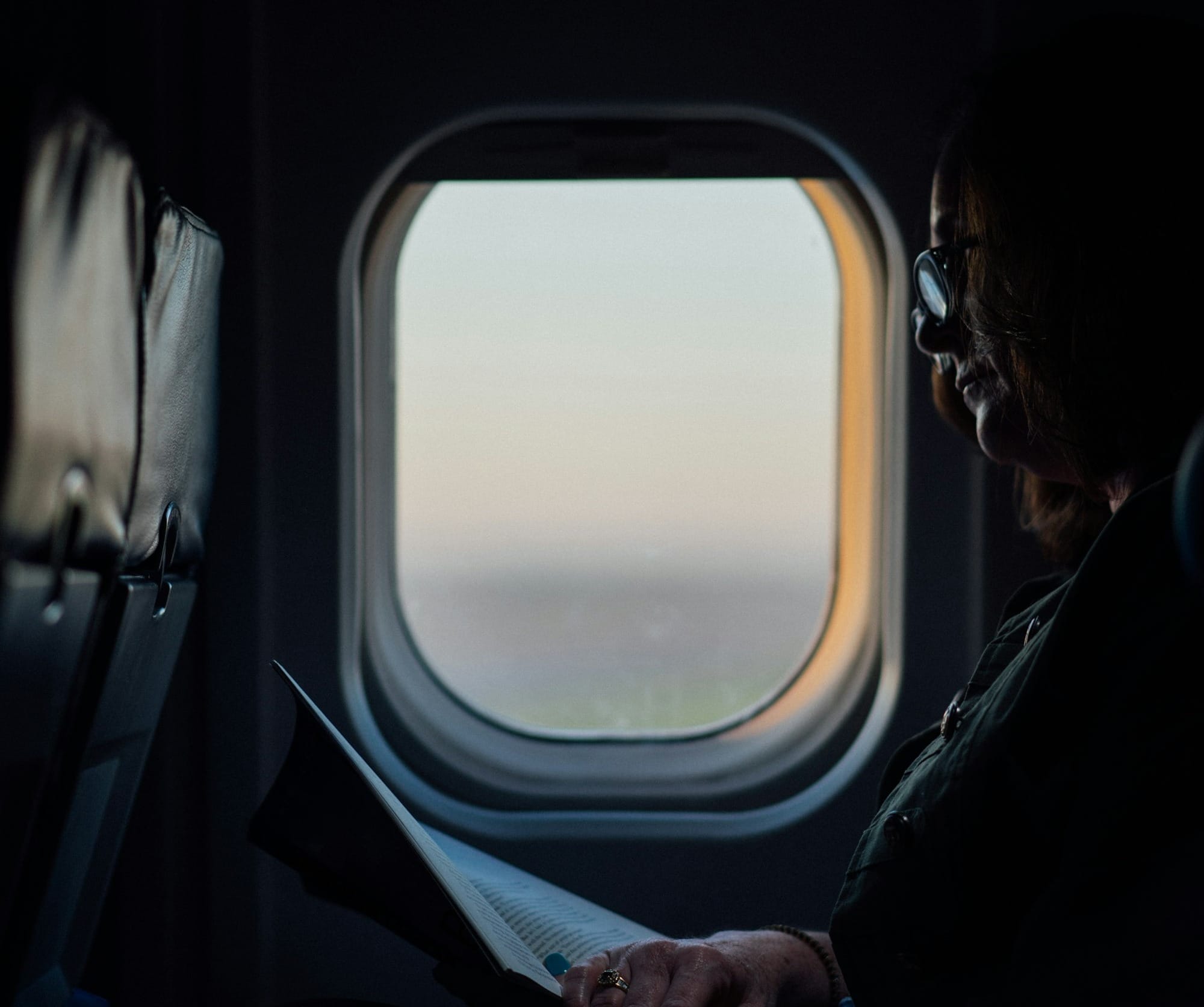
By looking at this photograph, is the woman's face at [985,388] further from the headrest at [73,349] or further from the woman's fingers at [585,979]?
the headrest at [73,349]

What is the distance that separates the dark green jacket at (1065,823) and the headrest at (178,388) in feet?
2.21

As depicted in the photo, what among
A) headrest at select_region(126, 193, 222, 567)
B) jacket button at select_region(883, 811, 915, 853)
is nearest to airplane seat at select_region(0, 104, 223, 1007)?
headrest at select_region(126, 193, 222, 567)

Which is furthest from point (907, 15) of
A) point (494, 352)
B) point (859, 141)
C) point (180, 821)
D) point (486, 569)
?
point (180, 821)

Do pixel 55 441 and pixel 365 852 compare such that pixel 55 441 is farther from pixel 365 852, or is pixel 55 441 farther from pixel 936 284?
pixel 936 284

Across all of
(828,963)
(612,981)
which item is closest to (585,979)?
(612,981)

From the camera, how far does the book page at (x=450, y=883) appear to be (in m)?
0.76

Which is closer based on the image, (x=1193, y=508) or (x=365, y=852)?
(x=1193, y=508)

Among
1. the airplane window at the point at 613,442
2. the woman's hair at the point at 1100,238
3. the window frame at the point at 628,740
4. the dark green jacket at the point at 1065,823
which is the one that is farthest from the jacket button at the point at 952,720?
the airplane window at the point at 613,442

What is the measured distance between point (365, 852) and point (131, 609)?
0.84ft

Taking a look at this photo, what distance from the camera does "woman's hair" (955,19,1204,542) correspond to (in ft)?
2.80

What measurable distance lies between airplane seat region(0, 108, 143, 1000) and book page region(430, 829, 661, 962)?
1.71 ft

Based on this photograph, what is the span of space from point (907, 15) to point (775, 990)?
1.28 m

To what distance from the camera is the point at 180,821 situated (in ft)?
4.66

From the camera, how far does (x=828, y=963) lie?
117 cm
